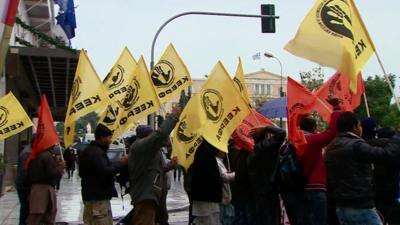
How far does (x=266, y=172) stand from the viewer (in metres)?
7.80

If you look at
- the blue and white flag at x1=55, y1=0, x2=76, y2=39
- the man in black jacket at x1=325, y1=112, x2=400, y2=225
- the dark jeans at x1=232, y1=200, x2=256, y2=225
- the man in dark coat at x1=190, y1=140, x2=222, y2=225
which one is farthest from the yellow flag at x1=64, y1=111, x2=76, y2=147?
the blue and white flag at x1=55, y1=0, x2=76, y2=39

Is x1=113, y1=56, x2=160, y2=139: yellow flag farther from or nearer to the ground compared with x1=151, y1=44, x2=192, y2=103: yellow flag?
nearer to the ground

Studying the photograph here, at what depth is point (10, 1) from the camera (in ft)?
15.5

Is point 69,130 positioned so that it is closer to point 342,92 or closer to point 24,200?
point 24,200

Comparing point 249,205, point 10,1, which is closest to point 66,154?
point 249,205

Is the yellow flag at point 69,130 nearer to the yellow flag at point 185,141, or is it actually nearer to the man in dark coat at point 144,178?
the yellow flag at point 185,141

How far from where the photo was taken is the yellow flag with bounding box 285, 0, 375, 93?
6.48 m

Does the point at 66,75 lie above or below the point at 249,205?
above

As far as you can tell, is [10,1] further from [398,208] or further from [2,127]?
[2,127]

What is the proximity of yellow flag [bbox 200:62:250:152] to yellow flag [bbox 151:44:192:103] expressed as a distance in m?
1.85

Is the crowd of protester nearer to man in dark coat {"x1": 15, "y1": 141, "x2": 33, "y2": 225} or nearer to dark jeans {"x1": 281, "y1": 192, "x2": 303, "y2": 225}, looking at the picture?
dark jeans {"x1": 281, "y1": 192, "x2": 303, "y2": 225}

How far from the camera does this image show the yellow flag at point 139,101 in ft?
29.9

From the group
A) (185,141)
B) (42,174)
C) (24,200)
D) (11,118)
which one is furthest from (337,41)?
(11,118)

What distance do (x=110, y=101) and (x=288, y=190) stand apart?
3599 millimetres
